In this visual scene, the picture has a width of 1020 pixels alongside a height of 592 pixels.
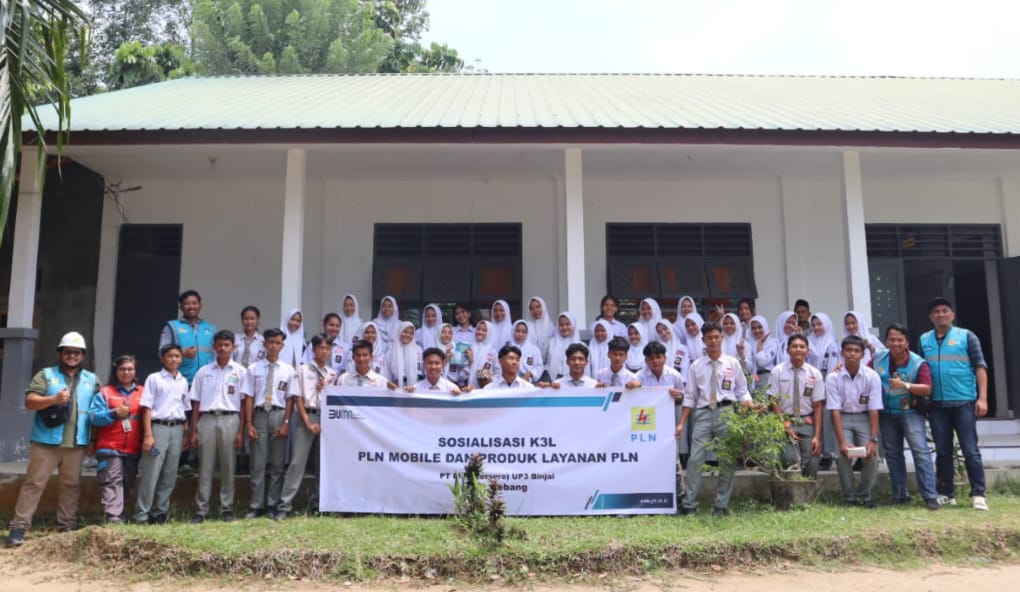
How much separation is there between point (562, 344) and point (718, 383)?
168 cm

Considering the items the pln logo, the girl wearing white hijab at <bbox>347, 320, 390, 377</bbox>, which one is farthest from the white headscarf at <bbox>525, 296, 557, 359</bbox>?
the pln logo

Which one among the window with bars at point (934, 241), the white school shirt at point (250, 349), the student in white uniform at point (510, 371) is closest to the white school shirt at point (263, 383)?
the white school shirt at point (250, 349)

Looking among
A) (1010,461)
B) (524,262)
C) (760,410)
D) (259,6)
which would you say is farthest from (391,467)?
(259,6)

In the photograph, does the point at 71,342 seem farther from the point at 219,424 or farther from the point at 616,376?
the point at 616,376

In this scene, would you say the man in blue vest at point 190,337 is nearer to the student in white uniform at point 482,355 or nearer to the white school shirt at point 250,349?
the white school shirt at point 250,349

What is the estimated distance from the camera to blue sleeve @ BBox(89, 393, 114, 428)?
534 centimetres

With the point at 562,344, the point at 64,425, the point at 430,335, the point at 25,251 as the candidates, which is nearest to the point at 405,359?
the point at 430,335

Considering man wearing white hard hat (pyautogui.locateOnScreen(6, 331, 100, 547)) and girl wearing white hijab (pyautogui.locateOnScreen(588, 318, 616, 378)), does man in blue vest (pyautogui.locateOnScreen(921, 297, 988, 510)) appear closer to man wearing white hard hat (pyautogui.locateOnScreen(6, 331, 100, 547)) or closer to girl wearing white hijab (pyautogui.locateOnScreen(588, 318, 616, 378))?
girl wearing white hijab (pyautogui.locateOnScreen(588, 318, 616, 378))

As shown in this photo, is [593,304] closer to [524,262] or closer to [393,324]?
[524,262]

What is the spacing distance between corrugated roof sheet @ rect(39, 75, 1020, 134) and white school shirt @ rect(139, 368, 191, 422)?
263cm

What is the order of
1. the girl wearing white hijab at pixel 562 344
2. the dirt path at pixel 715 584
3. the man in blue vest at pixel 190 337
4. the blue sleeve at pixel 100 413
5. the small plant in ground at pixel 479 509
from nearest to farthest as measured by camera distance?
1. the dirt path at pixel 715 584
2. the small plant in ground at pixel 479 509
3. the blue sleeve at pixel 100 413
4. the man in blue vest at pixel 190 337
5. the girl wearing white hijab at pixel 562 344

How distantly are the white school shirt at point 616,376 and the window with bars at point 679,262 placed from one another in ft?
10.3

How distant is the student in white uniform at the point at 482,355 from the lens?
6.56 metres

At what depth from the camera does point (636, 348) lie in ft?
22.1
